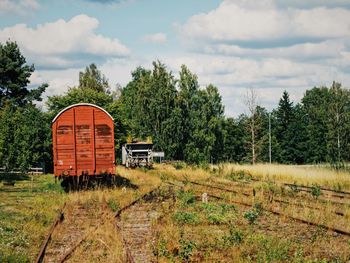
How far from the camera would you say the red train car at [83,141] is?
21531mm

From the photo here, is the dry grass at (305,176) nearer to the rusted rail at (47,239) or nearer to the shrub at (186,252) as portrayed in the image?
the rusted rail at (47,239)

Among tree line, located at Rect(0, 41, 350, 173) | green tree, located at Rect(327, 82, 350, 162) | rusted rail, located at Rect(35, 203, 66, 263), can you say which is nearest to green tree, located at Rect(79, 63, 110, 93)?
tree line, located at Rect(0, 41, 350, 173)

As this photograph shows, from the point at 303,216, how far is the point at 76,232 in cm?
651

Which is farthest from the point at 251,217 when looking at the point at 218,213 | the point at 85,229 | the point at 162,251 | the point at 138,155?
the point at 138,155

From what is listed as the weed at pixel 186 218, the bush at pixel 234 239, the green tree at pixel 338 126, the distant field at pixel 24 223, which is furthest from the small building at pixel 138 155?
the green tree at pixel 338 126

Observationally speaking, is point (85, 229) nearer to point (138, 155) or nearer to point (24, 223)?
point (24, 223)

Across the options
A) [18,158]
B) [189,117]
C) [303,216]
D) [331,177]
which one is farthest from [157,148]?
[303,216]

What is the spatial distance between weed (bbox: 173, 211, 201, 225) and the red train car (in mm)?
8966

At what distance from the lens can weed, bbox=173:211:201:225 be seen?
12685 mm

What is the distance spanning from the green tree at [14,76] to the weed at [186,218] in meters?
47.6

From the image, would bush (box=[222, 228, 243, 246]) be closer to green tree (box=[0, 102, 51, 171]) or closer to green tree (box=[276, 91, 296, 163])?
green tree (box=[0, 102, 51, 171])

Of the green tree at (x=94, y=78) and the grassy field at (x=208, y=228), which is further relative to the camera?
the green tree at (x=94, y=78)

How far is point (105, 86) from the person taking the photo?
8719cm

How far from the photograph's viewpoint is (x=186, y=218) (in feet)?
42.5
